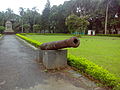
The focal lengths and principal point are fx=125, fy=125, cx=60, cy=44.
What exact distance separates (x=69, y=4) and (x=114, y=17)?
1373cm

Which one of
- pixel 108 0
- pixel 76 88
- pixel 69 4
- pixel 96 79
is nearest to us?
pixel 76 88

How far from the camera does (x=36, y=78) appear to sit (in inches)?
131

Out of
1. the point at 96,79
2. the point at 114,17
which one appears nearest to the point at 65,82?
the point at 96,79

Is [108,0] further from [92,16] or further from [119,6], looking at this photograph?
[92,16]

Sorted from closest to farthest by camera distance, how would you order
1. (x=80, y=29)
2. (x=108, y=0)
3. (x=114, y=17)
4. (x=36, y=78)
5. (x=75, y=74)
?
1. (x=36, y=78)
2. (x=75, y=74)
3. (x=80, y=29)
4. (x=108, y=0)
5. (x=114, y=17)

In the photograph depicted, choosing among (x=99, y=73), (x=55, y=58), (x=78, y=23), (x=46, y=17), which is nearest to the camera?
(x=99, y=73)

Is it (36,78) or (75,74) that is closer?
(36,78)

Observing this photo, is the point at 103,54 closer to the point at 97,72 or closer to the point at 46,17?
the point at 97,72

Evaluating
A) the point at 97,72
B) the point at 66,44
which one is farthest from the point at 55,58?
the point at 97,72

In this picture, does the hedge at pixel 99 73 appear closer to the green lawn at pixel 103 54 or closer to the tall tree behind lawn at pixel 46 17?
the green lawn at pixel 103 54

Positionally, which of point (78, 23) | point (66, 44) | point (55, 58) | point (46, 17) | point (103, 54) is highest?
point (46, 17)

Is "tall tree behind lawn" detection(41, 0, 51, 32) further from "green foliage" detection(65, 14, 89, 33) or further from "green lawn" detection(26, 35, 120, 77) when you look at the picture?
"green lawn" detection(26, 35, 120, 77)

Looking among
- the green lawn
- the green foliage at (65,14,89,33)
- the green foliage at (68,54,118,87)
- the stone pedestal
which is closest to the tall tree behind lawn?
the green foliage at (65,14,89,33)

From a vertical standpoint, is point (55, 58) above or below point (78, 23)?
below
